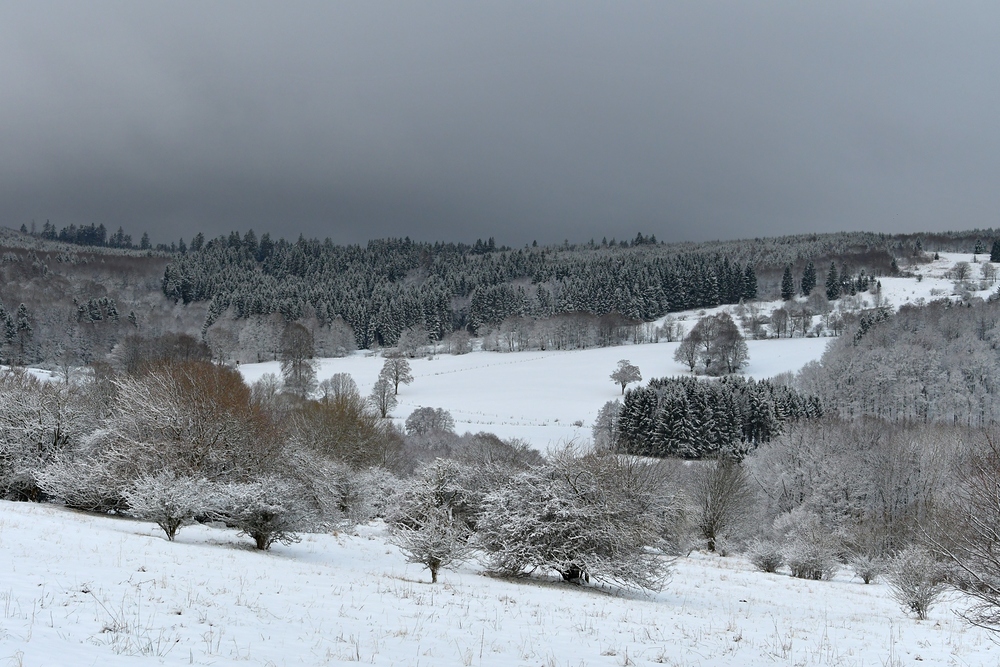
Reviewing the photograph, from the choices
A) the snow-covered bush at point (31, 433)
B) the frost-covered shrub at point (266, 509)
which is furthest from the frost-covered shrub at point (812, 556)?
the snow-covered bush at point (31, 433)

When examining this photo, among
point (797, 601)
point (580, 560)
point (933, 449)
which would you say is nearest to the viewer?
point (580, 560)

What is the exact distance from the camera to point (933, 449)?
58500 mm

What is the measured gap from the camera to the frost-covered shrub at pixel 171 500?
22453 mm

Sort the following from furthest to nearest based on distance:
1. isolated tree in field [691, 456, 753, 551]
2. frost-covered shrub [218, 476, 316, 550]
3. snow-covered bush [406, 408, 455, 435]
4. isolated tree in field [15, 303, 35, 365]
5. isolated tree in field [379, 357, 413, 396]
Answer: isolated tree in field [15, 303, 35, 365] < isolated tree in field [379, 357, 413, 396] < snow-covered bush [406, 408, 455, 435] < isolated tree in field [691, 456, 753, 551] < frost-covered shrub [218, 476, 316, 550]

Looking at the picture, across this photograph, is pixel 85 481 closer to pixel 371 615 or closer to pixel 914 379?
pixel 371 615

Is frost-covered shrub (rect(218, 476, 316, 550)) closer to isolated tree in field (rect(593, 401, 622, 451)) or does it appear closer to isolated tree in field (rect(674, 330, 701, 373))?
isolated tree in field (rect(593, 401, 622, 451))

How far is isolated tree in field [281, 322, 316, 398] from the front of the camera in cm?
10150

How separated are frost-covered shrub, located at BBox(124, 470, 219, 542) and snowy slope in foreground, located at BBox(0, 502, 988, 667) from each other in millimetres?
1394

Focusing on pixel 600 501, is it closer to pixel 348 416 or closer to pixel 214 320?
pixel 348 416

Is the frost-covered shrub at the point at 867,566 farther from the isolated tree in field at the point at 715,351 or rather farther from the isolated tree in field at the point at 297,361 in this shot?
the isolated tree in field at the point at 715,351

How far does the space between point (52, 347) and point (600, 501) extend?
143997mm

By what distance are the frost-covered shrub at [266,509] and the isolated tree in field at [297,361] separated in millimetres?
69656

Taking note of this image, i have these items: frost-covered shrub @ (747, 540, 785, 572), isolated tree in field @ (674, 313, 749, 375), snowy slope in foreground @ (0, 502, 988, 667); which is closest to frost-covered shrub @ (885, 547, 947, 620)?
snowy slope in foreground @ (0, 502, 988, 667)

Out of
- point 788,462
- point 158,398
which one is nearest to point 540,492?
point 158,398
